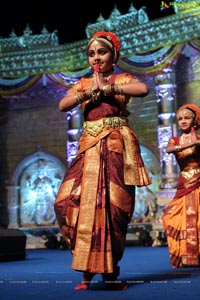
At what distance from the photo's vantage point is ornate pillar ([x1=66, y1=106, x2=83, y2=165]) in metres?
11.6

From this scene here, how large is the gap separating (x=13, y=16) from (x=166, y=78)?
4.20m

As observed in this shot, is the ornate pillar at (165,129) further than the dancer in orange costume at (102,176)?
Yes

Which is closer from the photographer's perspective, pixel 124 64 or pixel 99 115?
pixel 99 115

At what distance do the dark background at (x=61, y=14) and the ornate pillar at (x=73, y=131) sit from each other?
73.4 inches

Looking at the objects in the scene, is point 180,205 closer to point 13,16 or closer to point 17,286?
point 17,286

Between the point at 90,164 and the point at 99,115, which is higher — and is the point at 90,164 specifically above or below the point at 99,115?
below

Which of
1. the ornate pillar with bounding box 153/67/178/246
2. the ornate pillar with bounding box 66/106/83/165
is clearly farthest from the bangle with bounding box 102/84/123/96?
the ornate pillar with bounding box 66/106/83/165

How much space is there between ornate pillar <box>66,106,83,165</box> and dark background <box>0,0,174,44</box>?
1.86m

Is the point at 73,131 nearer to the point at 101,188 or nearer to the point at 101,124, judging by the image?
the point at 101,124

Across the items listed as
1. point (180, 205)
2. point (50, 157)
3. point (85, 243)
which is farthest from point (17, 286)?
point (50, 157)

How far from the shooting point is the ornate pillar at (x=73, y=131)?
11.6 meters

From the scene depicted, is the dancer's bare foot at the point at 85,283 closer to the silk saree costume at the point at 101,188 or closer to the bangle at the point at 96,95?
the silk saree costume at the point at 101,188

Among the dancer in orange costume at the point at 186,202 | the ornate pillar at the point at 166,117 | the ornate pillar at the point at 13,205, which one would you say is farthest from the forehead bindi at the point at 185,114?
the ornate pillar at the point at 13,205

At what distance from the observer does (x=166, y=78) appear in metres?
10.8
